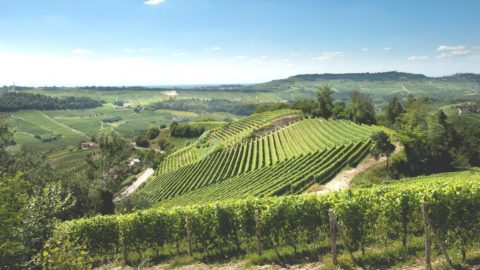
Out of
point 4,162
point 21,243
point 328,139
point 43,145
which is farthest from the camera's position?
point 43,145

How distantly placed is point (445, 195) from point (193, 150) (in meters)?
92.1

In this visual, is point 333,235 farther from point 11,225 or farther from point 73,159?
point 73,159

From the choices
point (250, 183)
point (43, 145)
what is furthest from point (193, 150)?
point (43, 145)

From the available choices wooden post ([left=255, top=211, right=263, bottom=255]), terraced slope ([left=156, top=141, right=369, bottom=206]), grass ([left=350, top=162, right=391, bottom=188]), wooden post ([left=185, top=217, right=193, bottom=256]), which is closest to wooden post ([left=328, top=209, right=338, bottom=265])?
wooden post ([left=255, top=211, right=263, bottom=255])

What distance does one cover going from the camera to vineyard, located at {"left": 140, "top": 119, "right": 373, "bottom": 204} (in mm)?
47375

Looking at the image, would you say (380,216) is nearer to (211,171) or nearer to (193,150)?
(211,171)

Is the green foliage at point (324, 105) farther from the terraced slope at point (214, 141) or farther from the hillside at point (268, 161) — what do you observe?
the terraced slope at point (214, 141)

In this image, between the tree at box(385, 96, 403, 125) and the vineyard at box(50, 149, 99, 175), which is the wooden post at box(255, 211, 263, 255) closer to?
the tree at box(385, 96, 403, 125)

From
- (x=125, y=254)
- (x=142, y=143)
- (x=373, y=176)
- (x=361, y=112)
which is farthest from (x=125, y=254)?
(x=142, y=143)

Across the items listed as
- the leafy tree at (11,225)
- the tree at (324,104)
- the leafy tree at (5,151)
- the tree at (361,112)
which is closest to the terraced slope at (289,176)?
the leafy tree at (5,151)

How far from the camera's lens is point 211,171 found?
69.4 meters

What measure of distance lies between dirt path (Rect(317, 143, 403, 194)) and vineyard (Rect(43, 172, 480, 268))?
24.5 m

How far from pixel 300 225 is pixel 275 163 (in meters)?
43.9

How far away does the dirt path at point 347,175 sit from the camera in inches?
1676
